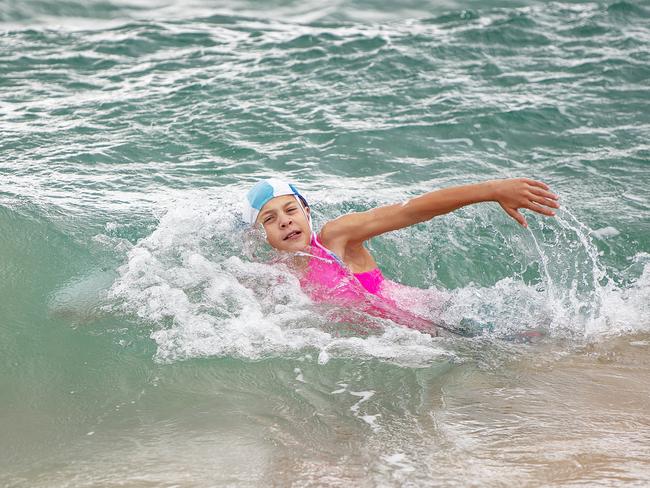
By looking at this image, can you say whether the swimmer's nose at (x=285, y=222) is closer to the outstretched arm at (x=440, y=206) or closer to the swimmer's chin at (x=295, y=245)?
the swimmer's chin at (x=295, y=245)

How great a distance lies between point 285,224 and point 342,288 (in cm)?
60

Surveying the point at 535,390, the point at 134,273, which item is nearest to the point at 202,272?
the point at 134,273

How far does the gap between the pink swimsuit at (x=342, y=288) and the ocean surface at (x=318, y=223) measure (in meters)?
0.16

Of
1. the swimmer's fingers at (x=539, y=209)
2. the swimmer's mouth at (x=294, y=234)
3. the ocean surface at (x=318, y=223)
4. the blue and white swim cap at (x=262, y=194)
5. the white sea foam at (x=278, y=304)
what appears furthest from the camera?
the blue and white swim cap at (x=262, y=194)

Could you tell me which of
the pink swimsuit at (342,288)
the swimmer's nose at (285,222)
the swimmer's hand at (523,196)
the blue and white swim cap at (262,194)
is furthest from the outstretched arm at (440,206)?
the blue and white swim cap at (262,194)

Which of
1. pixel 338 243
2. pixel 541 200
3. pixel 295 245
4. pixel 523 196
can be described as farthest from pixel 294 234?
pixel 541 200

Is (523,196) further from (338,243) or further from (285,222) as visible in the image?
(285,222)

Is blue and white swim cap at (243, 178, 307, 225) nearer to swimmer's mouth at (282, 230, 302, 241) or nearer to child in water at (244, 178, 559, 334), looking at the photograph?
child in water at (244, 178, 559, 334)

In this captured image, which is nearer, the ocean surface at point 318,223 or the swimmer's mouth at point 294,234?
the ocean surface at point 318,223

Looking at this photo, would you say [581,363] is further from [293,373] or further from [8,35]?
[8,35]

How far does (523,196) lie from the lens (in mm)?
5594

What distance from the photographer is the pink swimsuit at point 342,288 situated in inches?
251

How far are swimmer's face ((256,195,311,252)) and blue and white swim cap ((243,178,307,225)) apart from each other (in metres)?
0.03

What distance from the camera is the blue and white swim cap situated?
6570 mm
